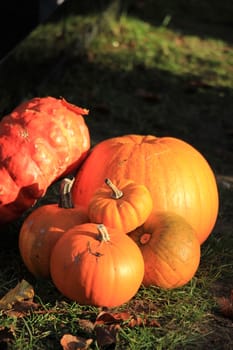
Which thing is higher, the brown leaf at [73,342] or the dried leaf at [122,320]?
the brown leaf at [73,342]

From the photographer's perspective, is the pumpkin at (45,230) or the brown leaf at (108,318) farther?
the pumpkin at (45,230)

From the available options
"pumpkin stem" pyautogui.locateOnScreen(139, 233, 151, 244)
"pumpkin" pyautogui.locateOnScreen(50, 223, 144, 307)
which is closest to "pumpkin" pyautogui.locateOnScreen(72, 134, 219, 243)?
"pumpkin stem" pyautogui.locateOnScreen(139, 233, 151, 244)

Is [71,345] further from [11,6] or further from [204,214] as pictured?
[11,6]

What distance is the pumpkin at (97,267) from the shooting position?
3324mm

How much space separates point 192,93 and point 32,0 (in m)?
2.02

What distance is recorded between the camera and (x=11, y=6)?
5.86m

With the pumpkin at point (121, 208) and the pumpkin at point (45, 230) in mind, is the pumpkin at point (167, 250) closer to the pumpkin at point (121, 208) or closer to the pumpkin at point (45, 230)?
the pumpkin at point (121, 208)

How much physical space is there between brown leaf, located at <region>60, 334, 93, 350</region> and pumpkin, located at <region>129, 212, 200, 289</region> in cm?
60

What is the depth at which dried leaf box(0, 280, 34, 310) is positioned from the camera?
11.0ft

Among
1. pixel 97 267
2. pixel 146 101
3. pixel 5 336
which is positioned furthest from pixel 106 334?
pixel 146 101

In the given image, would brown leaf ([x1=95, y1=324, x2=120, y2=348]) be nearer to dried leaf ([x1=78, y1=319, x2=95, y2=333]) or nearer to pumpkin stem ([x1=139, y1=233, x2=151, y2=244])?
dried leaf ([x1=78, y1=319, x2=95, y2=333])

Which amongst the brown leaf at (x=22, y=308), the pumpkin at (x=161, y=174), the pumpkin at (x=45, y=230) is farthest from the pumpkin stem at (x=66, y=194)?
the brown leaf at (x=22, y=308)

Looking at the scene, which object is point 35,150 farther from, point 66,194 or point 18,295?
point 18,295

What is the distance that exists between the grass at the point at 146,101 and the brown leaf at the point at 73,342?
1.7 inches
